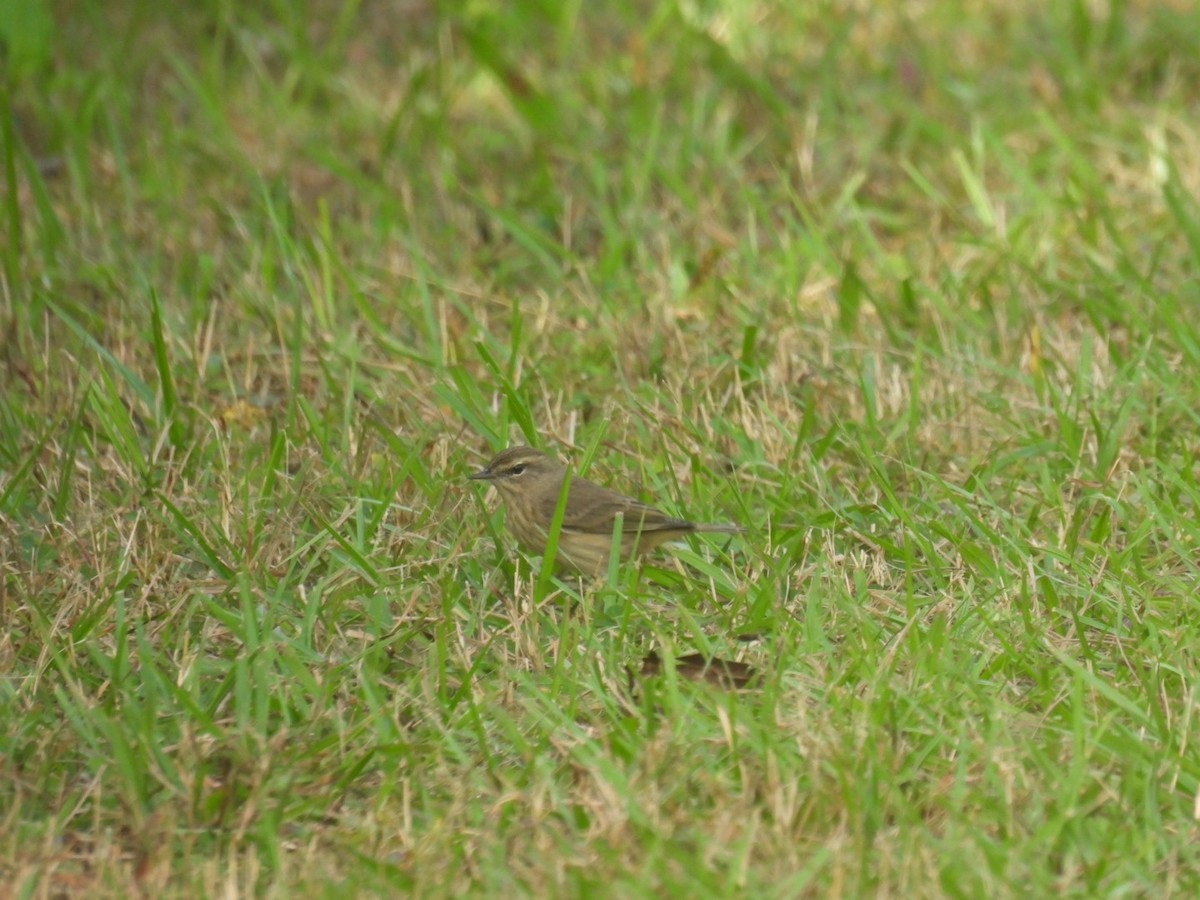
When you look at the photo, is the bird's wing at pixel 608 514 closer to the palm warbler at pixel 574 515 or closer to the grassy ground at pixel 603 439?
the palm warbler at pixel 574 515

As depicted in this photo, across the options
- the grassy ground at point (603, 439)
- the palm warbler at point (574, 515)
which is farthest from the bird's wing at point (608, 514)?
the grassy ground at point (603, 439)

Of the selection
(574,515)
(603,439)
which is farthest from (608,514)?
(603,439)

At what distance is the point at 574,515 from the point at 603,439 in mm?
653

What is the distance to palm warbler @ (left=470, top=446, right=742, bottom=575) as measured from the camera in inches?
209

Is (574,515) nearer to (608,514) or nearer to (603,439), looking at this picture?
(608,514)

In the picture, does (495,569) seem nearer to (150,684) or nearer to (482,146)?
(150,684)

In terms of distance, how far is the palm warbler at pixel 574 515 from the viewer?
5312mm

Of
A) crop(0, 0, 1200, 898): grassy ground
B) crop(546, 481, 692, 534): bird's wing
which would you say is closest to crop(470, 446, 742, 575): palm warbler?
crop(546, 481, 692, 534): bird's wing

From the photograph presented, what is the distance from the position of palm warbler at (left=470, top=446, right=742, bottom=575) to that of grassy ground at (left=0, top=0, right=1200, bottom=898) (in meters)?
0.12

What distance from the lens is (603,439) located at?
6047mm

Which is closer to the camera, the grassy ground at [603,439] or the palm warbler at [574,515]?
the grassy ground at [603,439]

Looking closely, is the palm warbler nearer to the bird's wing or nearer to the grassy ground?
the bird's wing

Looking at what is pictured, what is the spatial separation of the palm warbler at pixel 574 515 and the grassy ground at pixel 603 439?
0.39 ft

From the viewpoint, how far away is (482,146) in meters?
8.66
